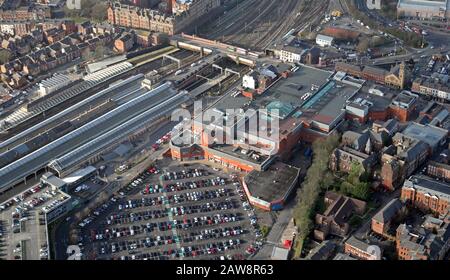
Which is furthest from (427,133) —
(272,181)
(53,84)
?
(53,84)

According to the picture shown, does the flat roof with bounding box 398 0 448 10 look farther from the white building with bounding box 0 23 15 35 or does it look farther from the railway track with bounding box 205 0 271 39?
the white building with bounding box 0 23 15 35

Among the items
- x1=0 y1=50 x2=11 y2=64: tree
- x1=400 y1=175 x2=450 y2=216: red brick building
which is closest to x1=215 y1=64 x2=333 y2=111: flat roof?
x1=400 y1=175 x2=450 y2=216: red brick building

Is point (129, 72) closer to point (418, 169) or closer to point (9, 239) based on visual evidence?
point (9, 239)

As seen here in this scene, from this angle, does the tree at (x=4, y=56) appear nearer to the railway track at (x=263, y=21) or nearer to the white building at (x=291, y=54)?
the railway track at (x=263, y=21)

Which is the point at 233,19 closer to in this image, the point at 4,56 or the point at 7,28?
the point at 7,28

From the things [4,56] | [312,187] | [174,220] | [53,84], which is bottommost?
[174,220]

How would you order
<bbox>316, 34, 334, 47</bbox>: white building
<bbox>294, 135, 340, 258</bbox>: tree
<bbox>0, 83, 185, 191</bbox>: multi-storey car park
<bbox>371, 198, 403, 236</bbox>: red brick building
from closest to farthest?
<bbox>371, 198, 403, 236</bbox>: red brick building
<bbox>294, 135, 340, 258</bbox>: tree
<bbox>0, 83, 185, 191</bbox>: multi-storey car park
<bbox>316, 34, 334, 47</bbox>: white building

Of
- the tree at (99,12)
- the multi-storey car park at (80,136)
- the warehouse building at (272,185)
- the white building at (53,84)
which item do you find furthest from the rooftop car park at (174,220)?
the tree at (99,12)
